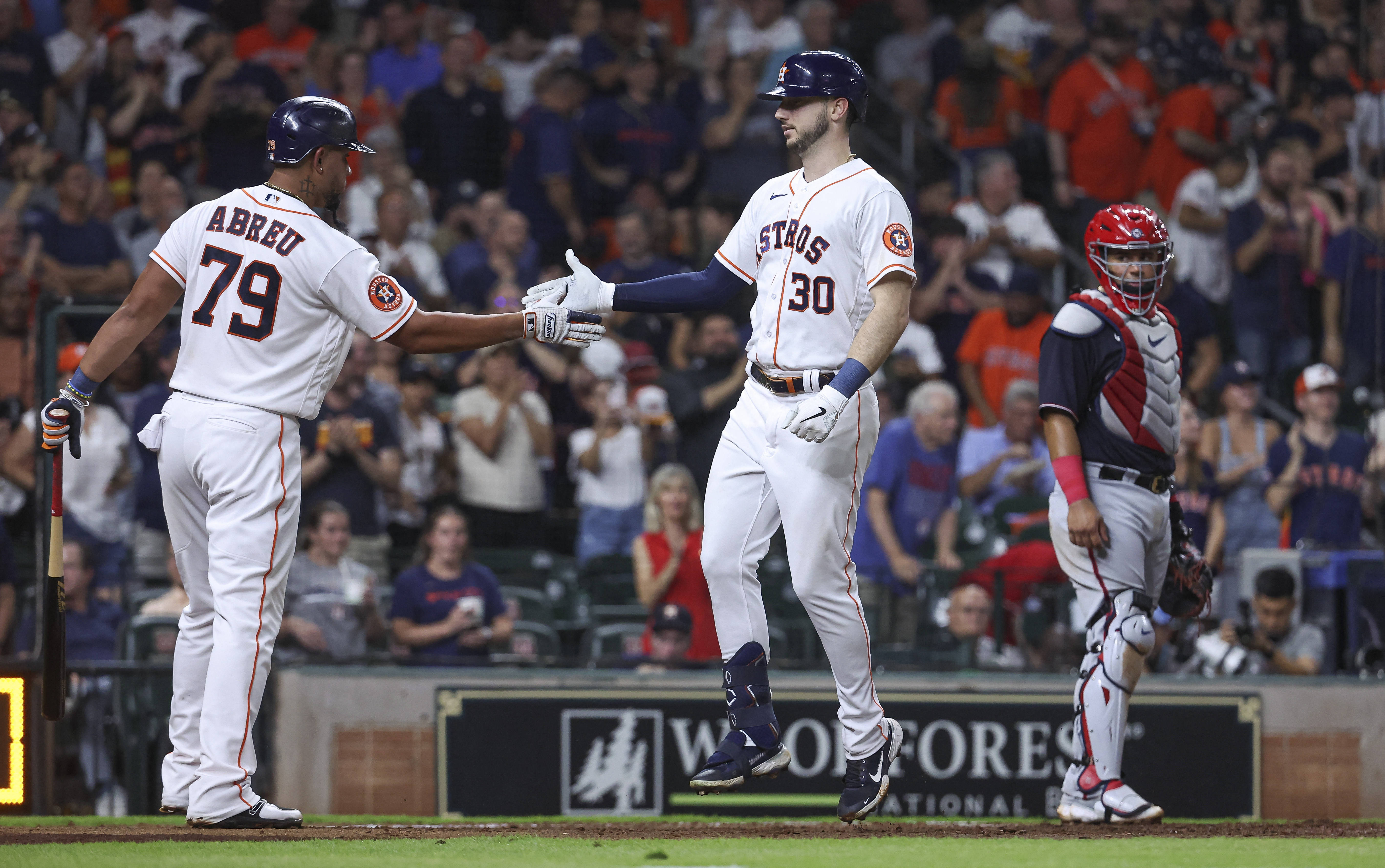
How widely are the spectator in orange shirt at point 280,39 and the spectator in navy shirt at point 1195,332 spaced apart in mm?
6063

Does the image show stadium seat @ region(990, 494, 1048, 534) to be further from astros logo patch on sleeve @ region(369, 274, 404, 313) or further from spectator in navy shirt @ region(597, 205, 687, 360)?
astros logo patch on sleeve @ region(369, 274, 404, 313)

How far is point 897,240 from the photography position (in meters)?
Answer: 5.37

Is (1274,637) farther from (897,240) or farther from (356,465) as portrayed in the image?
(356,465)

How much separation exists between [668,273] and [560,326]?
4629 mm

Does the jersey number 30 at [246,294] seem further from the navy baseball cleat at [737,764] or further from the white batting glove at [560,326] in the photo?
the navy baseball cleat at [737,764]

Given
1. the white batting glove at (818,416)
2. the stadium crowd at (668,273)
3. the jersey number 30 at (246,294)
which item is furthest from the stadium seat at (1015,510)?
the jersey number 30 at (246,294)

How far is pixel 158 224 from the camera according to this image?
10383 mm

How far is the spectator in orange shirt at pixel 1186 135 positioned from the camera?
12.0 metres

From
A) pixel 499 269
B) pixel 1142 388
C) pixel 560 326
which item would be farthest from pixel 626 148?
pixel 1142 388

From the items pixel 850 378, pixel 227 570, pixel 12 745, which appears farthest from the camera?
pixel 12 745

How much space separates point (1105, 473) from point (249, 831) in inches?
124

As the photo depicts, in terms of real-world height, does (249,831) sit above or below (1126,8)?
below

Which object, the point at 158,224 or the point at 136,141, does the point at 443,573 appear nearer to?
the point at 158,224

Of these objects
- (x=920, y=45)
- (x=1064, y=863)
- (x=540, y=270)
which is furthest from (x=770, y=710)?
(x=920, y=45)
